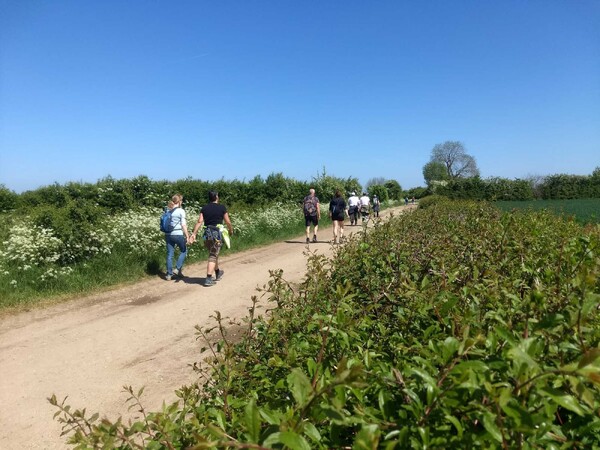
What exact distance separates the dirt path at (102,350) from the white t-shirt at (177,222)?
120 cm

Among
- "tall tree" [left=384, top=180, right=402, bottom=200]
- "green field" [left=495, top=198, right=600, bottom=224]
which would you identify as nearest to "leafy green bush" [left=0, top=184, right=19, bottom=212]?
"green field" [left=495, top=198, right=600, bottom=224]

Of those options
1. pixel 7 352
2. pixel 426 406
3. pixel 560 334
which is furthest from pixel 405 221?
pixel 7 352

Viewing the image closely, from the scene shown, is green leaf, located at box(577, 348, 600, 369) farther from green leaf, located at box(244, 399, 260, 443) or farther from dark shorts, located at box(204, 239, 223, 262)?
dark shorts, located at box(204, 239, 223, 262)

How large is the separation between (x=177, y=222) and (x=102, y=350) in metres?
4.05

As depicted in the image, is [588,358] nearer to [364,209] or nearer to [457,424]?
[457,424]

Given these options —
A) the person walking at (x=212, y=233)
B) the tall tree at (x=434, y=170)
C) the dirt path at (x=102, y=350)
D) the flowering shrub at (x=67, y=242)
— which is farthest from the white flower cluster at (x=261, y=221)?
the tall tree at (x=434, y=170)

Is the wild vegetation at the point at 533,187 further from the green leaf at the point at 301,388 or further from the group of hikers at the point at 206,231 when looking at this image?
the green leaf at the point at 301,388

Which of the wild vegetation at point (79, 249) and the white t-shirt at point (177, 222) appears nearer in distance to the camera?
the wild vegetation at point (79, 249)

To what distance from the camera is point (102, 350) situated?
486 centimetres

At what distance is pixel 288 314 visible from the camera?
2189mm

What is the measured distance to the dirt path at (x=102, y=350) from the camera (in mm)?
3578

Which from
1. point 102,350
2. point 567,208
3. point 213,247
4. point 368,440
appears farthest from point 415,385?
point 567,208

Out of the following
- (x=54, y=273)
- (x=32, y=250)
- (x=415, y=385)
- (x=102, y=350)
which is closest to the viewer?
(x=415, y=385)

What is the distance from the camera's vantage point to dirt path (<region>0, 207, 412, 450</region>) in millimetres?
3578
